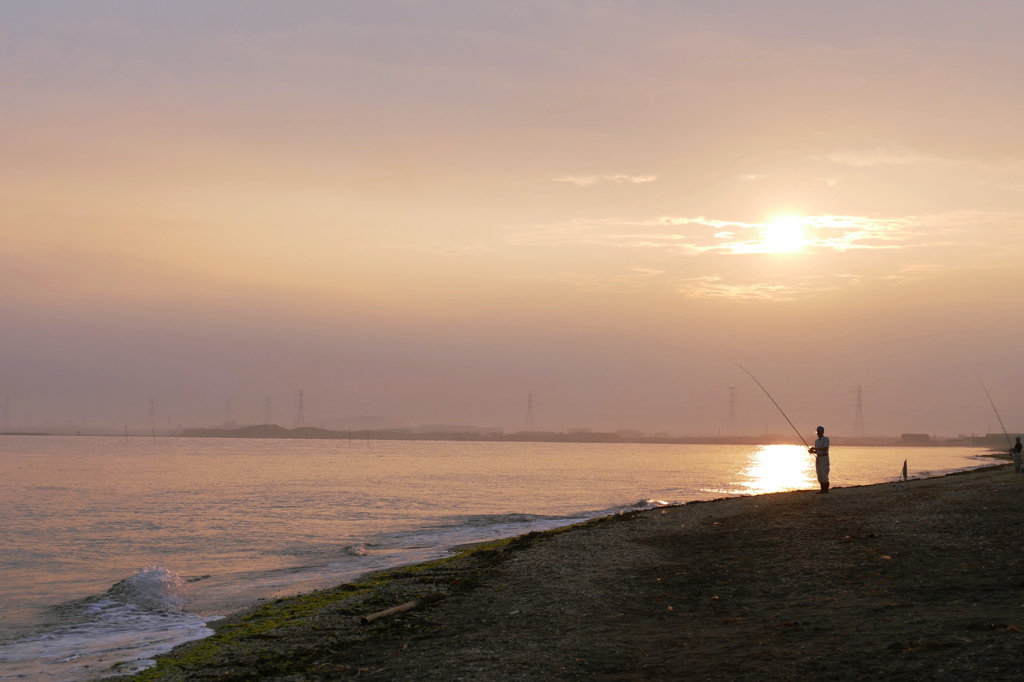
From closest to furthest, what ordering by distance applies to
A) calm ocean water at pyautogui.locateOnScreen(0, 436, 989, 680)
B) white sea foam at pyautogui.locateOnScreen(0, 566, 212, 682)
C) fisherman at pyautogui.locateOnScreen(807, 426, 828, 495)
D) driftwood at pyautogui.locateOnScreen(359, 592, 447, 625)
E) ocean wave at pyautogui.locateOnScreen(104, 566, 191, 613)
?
1. white sea foam at pyautogui.locateOnScreen(0, 566, 212, 682)
2. driftwood at pyautogui.locateOnScreen(359, 592, 447, 625)
3. calm ocean water at pyautogui.locateOnScreen(0, 436, 989, 680)
4. ocean wave at pyautogui.locateOnScreen(104, 566, 191, 613)
5. fisherman at pyautogui.locateOnScreen(807, 426, 828, 495)

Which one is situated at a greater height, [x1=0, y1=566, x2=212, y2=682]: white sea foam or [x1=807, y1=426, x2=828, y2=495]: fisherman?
[x1=807, y1=426, x2=828, y2=495]: fisherman

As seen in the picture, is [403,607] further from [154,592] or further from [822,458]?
[822,458]

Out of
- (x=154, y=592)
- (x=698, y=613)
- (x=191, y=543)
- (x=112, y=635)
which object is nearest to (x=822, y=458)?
(x=698, y=613)

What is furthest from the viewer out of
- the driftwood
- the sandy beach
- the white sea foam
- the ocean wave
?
the ocean wave

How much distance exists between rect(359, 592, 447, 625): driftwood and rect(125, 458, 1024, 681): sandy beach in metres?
0.17

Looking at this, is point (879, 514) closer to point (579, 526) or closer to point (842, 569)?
point (842, 569)

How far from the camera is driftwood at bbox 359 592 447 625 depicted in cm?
1454

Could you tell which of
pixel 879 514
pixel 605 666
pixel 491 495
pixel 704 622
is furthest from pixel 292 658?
pixel 491 495

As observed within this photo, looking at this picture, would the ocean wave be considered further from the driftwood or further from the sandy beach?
the driftwood

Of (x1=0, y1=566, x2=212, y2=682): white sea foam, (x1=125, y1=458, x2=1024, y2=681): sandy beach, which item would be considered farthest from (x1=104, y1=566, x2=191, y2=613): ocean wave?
(x1=125, y1=458, x2=1024, y2=681): sandy beach

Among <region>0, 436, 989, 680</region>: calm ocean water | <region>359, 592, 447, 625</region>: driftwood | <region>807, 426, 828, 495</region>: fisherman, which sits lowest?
<region>0, 436, 989, 680</region>: calm ocean water

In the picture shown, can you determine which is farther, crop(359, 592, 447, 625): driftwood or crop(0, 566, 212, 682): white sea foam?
crop(359, 592, 447, 625): driftwood

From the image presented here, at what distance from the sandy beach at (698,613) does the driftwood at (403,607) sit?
171 mm

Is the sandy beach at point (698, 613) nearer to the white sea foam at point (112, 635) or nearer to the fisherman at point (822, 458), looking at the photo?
the white sea foam at point (112, 635)
